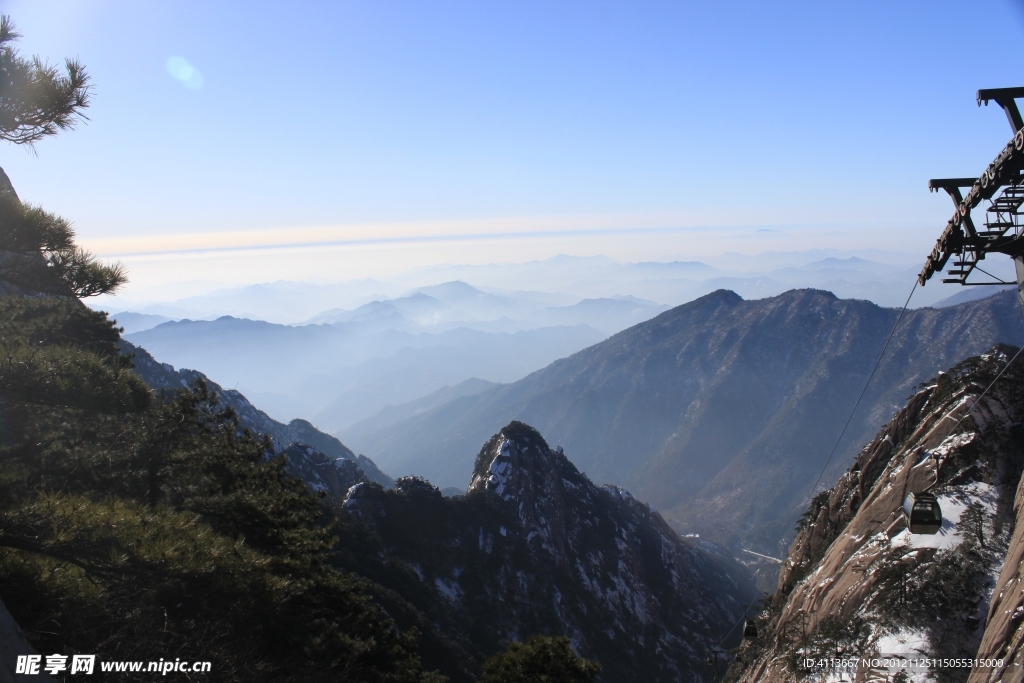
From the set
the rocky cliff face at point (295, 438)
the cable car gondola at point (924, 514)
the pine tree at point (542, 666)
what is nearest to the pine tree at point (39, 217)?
the pine tree at point (542, 666)

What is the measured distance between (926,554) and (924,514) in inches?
94.2

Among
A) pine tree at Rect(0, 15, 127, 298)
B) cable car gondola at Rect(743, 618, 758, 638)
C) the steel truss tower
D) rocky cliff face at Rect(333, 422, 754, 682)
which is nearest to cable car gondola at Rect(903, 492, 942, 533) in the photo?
the steel truss tower

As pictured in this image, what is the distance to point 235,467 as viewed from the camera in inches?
675

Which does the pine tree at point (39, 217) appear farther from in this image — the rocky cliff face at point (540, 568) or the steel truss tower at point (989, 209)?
the rocky cliff face at point (540, 568)

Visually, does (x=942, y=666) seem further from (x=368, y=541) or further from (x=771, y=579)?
(x=771, y=579)

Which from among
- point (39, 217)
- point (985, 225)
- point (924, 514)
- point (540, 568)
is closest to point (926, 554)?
point (924, 514)

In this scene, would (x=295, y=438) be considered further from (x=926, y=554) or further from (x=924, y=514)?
(x=924, y=514)

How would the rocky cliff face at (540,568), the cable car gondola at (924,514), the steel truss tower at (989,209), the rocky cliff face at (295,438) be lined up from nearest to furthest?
the steel truss tower at (989,209) < the cable car gondola at (924,514) < the rocky cliff face at (540,568) < the rocky cliff face at (295,438)

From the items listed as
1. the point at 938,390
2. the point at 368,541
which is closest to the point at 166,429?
the point at 368,541

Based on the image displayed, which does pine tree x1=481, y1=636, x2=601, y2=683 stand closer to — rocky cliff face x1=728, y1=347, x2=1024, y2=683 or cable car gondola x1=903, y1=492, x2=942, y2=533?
rocky cliff face x1=728, y1=347, x2=1024, y2=683

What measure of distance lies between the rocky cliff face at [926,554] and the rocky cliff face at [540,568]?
2557cm

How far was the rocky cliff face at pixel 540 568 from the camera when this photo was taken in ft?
157

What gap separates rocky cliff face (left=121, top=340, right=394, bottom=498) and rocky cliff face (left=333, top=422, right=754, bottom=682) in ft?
36.8

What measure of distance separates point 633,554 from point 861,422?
16796 cm
